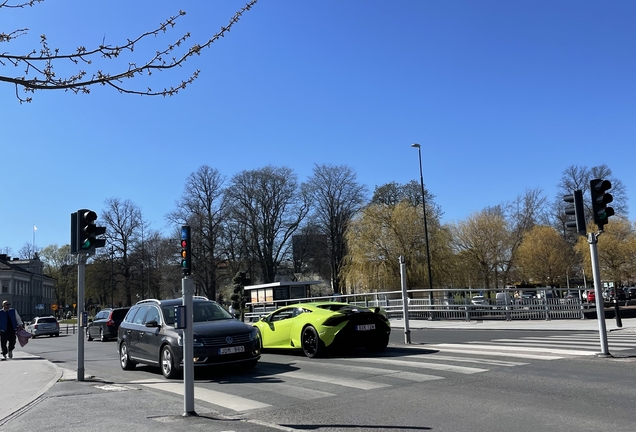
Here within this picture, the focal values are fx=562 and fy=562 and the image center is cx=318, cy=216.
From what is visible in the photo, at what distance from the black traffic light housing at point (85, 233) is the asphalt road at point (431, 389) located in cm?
275

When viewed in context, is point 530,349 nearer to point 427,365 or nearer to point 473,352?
point 473,352

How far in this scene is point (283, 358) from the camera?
44.5ft

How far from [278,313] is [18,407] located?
6796 mm

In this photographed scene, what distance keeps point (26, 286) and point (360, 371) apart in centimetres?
11173

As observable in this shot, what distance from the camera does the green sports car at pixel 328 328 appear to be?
496 inches

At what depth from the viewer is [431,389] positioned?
328 inches

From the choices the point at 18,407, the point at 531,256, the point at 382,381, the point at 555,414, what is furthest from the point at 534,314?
the point at 531,256

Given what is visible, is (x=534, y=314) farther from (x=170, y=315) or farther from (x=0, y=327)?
(x=0, y=327)

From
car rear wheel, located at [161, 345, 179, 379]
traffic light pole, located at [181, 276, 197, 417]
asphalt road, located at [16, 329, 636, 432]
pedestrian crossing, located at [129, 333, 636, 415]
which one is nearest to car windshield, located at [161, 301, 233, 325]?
car rear wheel, located at [161, 345, 179, 379]

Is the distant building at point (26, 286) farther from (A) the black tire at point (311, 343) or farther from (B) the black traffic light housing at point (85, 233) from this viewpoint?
Result: (A) the black tire at point (311, 343)

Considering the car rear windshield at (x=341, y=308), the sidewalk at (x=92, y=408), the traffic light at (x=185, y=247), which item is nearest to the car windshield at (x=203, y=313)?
the sidewalk at (x=92, y=408)

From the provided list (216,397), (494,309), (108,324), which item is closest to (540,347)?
(216,397)

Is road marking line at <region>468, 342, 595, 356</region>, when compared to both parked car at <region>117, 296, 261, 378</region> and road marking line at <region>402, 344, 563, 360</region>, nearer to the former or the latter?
road marking line at <region>402, 344, 563, 360</region>

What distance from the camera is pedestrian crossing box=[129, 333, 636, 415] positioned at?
862 cm
